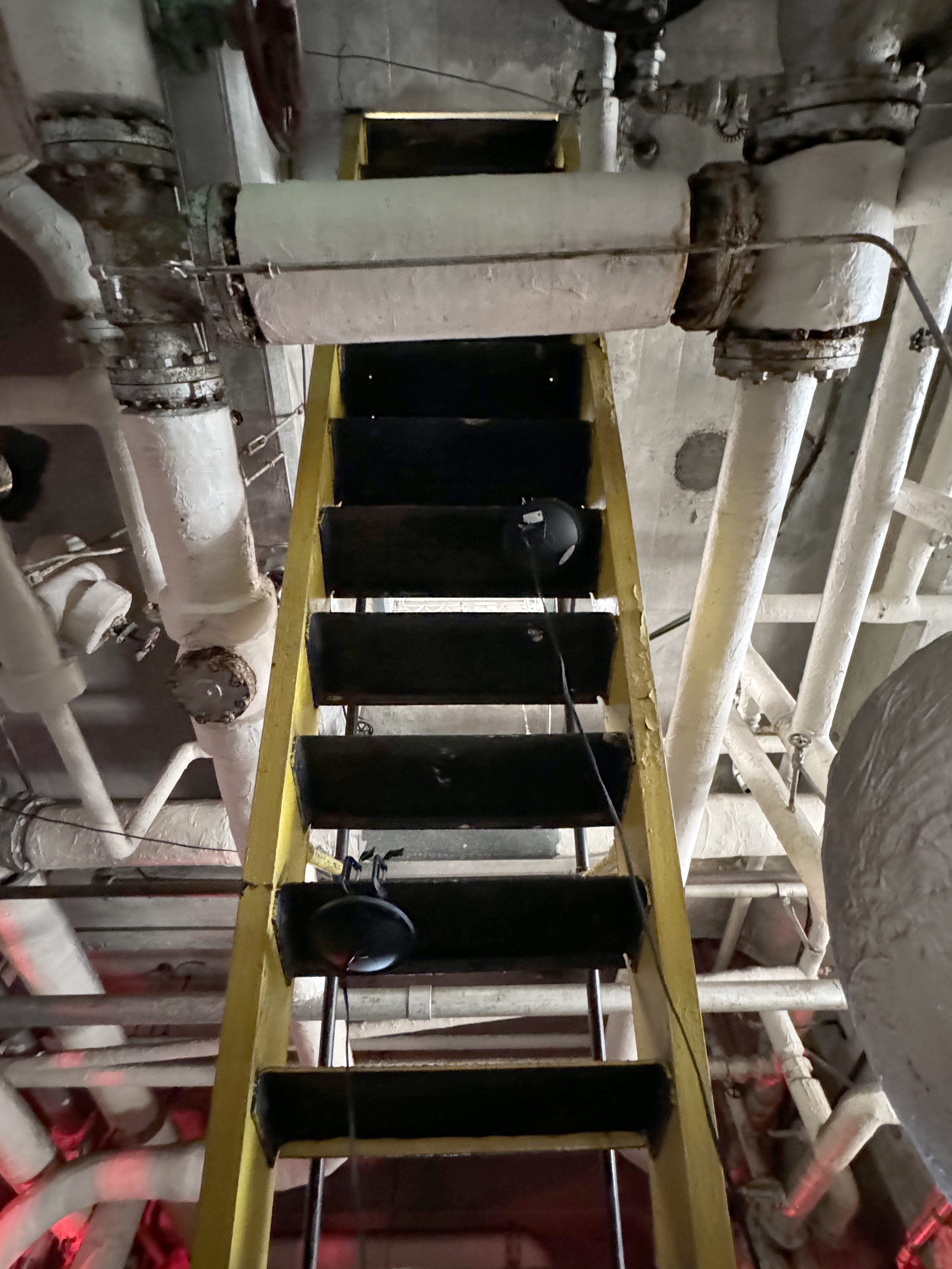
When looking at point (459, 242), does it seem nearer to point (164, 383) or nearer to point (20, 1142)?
point (164, 383)

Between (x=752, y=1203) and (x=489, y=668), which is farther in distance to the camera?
(x=752, y=1203)

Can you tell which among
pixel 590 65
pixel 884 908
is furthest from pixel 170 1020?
pixel 590 65

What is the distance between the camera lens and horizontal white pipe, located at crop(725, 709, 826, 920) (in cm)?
242

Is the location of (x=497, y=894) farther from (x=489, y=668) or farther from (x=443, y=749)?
(x=489, y=668)

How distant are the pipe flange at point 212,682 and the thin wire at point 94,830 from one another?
1.67 metres

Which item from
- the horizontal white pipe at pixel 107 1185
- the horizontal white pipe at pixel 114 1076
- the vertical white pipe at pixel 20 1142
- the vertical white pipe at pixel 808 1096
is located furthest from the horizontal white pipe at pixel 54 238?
the vertical white pipe at pixel 808 1096

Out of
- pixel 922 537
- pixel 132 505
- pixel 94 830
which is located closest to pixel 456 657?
pixel 132 505

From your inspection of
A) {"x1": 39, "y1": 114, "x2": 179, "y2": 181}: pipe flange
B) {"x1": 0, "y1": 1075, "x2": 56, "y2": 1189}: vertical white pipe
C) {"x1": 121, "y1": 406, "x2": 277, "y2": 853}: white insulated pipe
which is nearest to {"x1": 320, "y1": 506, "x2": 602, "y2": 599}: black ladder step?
{"x1": 121, "y1": 406, "x2": 277, "y2": 853}: white insulated pipe

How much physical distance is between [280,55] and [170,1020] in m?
3.64

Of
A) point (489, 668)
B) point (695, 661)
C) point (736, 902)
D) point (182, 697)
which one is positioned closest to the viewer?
point (489, 668)

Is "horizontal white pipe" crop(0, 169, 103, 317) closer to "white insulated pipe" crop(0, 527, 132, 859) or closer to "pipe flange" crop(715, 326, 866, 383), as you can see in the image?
"white insulated pipe" crop(0, 527, 132, 859)

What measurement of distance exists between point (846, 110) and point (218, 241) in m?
1.33

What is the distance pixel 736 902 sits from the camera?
4484mm

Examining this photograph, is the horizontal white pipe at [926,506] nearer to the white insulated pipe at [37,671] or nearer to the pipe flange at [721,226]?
the pipe flange at [721,226]
